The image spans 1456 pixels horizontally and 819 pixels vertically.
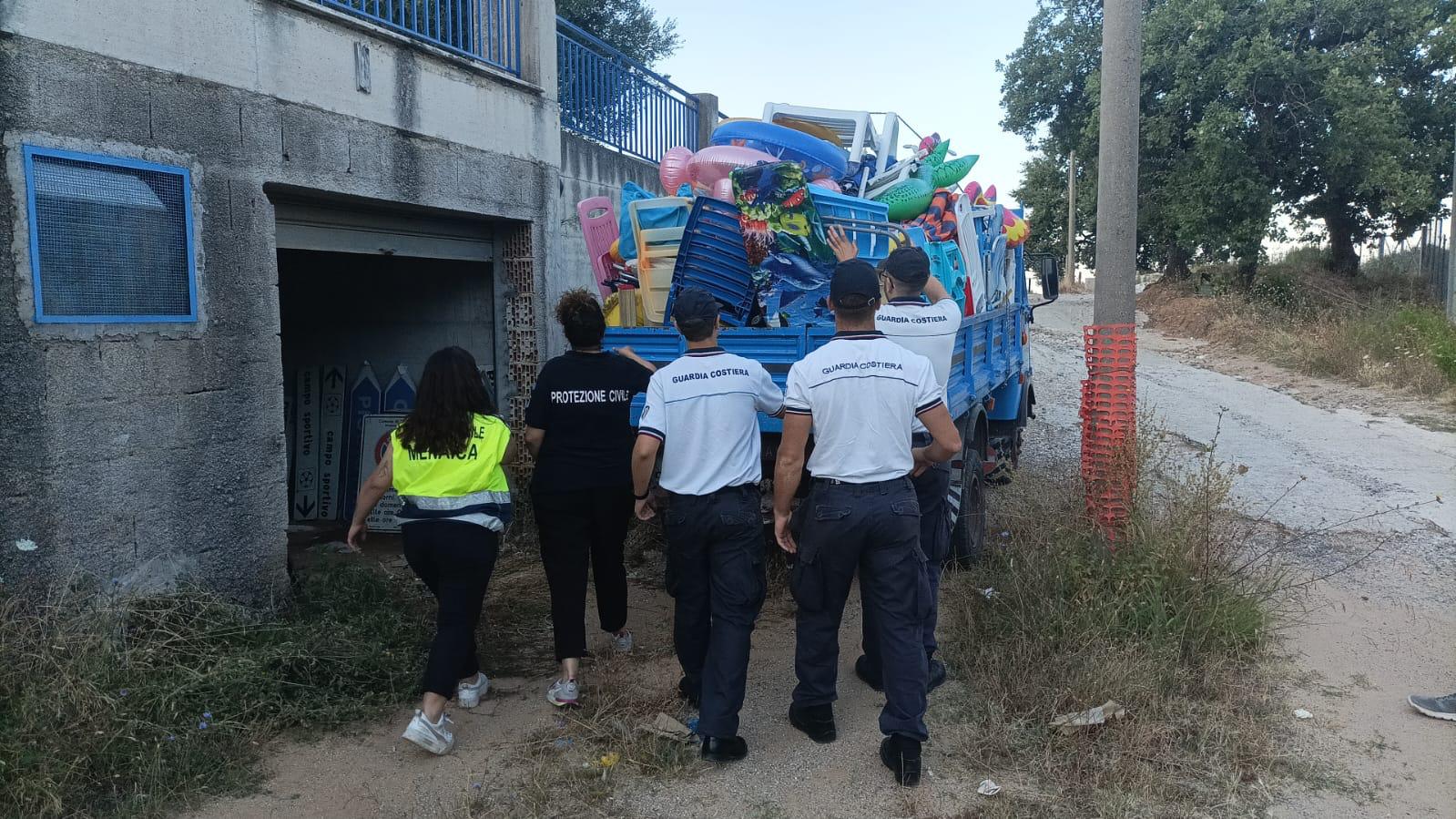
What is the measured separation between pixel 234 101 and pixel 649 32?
14588 mm

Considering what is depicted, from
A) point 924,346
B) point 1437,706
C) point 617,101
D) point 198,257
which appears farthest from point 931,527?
point 617,101

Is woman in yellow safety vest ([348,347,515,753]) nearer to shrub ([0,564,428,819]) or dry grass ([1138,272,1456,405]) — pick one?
shrub ([0,564,428,819])

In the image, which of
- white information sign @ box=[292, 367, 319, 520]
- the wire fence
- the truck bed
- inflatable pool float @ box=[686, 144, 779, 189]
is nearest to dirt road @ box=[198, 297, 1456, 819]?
the truck bed

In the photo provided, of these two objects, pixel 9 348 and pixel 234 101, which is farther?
pixel 234 101

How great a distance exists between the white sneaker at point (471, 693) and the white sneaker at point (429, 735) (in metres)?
0.44

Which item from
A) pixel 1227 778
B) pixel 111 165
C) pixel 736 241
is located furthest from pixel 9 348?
pixel 1227 778

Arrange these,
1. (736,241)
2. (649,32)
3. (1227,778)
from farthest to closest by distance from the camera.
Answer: (649,32), (736,241), (1227,778)

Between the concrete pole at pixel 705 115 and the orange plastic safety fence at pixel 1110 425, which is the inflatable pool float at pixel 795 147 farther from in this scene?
the concrete pole at pixel 705 115

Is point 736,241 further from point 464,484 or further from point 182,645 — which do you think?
point 182,645

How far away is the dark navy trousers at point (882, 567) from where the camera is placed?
11.8 ft

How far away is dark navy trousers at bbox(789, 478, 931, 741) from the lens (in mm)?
3594

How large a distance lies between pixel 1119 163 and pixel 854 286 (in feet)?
8.34

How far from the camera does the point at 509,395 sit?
7.45 m

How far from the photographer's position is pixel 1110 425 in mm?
5441
